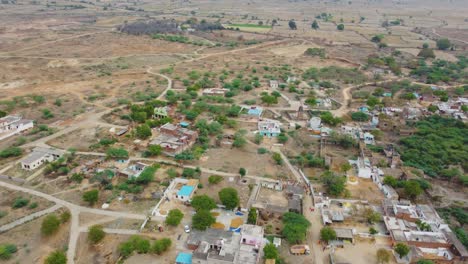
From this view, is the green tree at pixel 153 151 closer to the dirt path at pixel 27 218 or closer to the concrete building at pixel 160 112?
the concrete building at pixel 160 112

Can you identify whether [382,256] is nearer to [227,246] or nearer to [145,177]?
[227,246]

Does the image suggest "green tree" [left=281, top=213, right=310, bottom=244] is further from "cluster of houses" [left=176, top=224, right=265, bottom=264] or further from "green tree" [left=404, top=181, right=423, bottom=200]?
"green tree" [left=404, top=181, right=423, bottom=200]

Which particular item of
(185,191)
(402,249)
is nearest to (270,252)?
(402,249)

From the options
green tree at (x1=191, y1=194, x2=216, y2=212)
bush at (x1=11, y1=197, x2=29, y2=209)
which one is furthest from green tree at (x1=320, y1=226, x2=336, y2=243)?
bush at (x1=11, y1=197, x2=29, y2=209)

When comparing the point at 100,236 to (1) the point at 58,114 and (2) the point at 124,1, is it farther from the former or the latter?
(2) the point at 124,1

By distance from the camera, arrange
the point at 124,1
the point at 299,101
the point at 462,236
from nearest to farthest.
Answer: the point at 462,236 < the point at 299,101 < the point at 124,1

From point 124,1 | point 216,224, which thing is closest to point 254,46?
point 216,224
